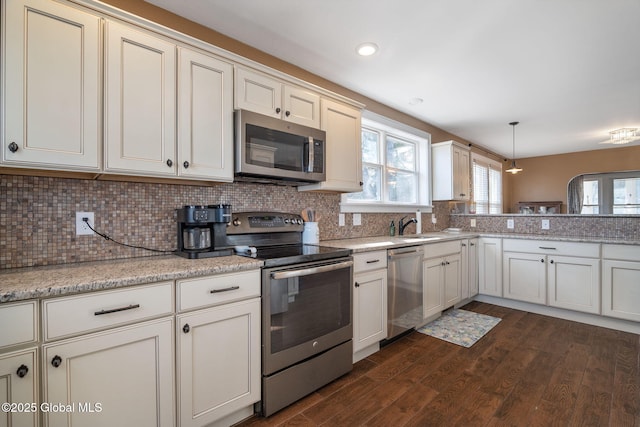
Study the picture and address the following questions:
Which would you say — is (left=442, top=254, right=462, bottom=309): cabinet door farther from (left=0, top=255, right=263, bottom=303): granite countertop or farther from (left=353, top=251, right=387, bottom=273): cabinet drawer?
(left=0, top=255, right=263, bottom=303): granite countertop

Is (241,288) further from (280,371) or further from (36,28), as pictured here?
(36,28)

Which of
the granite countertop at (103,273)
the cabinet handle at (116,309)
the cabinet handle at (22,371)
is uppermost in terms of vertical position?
the granite countertop at (103,273)

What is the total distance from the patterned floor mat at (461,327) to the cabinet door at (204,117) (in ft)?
8.00

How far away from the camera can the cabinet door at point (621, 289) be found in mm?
2973

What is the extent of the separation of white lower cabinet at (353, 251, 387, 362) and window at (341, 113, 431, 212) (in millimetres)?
825

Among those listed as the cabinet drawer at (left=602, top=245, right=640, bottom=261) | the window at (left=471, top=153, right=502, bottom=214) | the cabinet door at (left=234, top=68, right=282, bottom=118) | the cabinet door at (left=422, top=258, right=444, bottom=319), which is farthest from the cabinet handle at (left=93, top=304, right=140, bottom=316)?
the window at (left=471, top=153, right=502, bottom=214)

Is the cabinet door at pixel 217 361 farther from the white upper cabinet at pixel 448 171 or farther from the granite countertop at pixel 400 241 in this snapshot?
the white upper cabinet at pixel 448 171

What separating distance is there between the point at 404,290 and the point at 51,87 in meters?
2.71

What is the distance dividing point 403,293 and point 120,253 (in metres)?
2.19

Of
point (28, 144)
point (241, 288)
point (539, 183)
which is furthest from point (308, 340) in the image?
point (539, 183)

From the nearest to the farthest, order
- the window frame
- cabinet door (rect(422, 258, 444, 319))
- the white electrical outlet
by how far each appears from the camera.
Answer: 1. the white electrical outlet
2. cabinet door (rect(422, 258, 444, 319))
3. the window frame

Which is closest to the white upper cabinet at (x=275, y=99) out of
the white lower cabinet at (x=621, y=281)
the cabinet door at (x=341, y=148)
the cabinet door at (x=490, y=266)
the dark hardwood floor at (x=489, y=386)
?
the cabinet door at (x=341, y=148)

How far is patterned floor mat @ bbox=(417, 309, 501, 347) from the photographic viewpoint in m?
2.86

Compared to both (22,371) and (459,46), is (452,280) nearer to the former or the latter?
(459,46)
